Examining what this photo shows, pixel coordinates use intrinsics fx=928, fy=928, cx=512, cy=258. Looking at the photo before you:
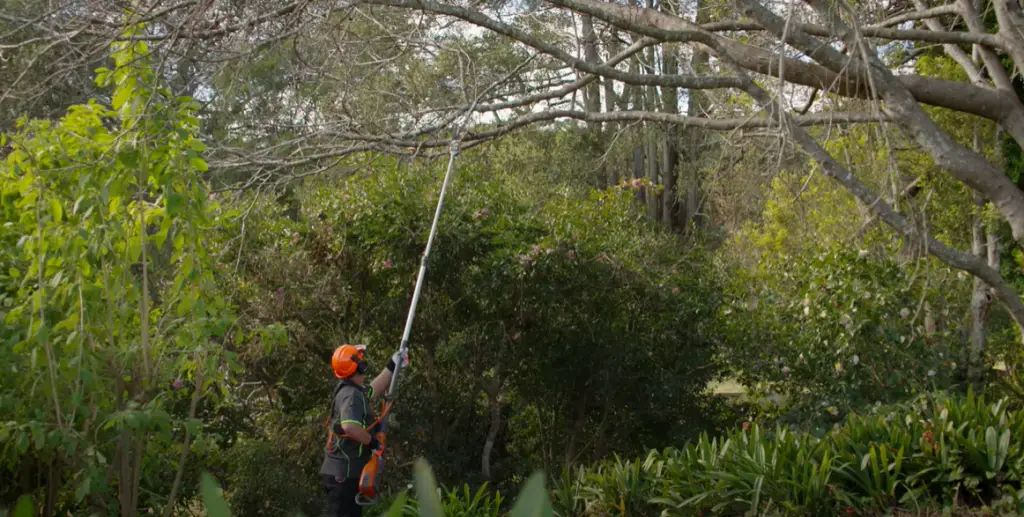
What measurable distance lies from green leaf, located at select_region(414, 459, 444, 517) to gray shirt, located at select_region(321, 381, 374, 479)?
543 centimetres

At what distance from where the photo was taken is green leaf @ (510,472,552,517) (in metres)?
0.78

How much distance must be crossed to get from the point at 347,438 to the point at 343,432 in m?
0.13

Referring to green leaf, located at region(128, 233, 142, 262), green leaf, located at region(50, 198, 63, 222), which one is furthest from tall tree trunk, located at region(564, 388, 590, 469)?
green leaf, located at region(50, 198, 63, 222)

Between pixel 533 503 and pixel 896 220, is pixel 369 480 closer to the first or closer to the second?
pixel 896 220

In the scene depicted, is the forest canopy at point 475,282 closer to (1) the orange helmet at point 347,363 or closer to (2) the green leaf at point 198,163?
(2) the green leaf at point 198,163

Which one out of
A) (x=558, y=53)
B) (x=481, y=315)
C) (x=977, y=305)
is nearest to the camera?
(x=558, y=53)

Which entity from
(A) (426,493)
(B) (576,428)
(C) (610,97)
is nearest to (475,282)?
(B) (576,428)

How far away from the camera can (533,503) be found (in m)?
0.80

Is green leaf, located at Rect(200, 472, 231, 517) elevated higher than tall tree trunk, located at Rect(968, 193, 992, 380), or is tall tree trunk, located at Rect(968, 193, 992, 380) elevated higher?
green leaf, located at Rect(200, 472, 231, 517)

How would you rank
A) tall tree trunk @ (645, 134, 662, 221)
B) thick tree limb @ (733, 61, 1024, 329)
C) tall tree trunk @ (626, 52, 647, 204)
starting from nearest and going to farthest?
thick tree limb @ (733, 61, 1024, 329) < tall tree trunk @ (626, 52, 647, 204) < tall tree trunk @ (645, 134, 662, 221)

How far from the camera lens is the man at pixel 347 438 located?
616 cm

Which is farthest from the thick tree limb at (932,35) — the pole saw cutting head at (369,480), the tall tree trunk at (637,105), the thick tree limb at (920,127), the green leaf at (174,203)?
the green leaf at (174,203)

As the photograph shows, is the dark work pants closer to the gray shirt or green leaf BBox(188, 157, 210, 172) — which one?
the gray shirt

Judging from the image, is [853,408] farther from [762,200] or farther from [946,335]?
[762,200]
